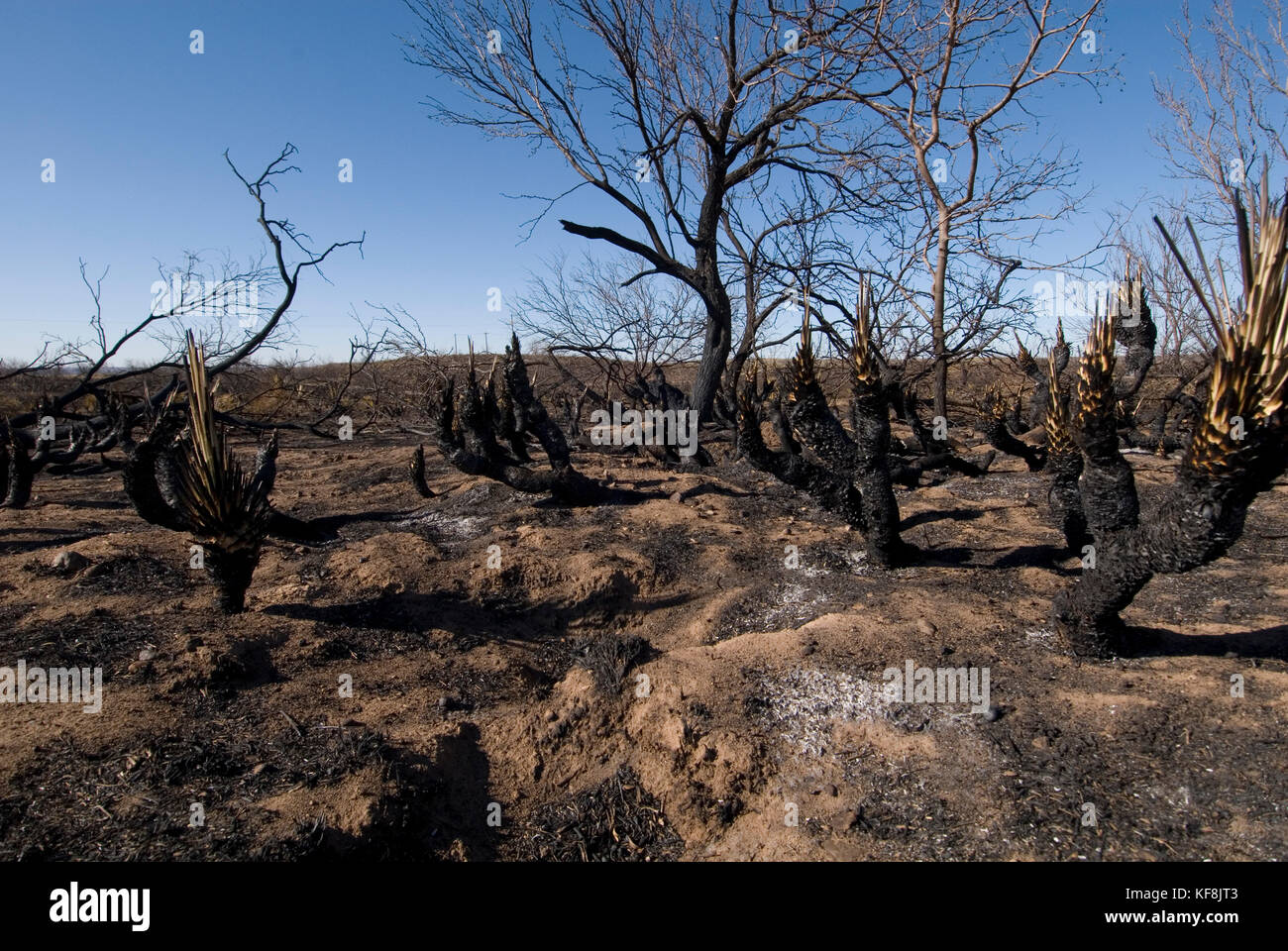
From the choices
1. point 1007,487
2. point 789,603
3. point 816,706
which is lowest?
point 816,706

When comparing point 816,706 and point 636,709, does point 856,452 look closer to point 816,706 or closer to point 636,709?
point 816,706

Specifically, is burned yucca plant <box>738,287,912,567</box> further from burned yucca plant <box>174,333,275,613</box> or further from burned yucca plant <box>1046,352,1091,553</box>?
burned yucca plant <box>174,333,275,613</box>

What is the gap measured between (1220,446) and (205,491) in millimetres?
5632

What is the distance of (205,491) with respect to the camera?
4730 mm

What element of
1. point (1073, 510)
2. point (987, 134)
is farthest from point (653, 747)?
point (987, 134)

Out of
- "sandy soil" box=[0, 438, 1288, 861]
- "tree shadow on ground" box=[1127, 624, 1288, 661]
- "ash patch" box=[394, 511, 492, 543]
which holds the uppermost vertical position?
"ash patch" box=[394, 511, 492, 543]

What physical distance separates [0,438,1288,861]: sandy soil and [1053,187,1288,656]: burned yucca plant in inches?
19.2

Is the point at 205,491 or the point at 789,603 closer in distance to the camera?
the point at 205,491

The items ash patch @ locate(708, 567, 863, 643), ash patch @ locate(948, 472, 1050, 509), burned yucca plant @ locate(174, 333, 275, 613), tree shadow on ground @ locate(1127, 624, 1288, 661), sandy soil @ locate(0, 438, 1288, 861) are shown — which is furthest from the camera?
ash patch @ locate(948, 472, 1050, 509)

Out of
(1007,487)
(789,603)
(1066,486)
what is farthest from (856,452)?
(1007,487)

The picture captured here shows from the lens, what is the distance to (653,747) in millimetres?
3924

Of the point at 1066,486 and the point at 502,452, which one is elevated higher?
the point at 502,452

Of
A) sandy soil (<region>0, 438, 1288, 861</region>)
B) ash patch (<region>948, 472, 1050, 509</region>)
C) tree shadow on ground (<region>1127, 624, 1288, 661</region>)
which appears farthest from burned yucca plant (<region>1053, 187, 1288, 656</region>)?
ash patch (<region>948, 472, 1050, 509</region>)

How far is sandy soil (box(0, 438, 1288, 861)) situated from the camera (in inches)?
121
